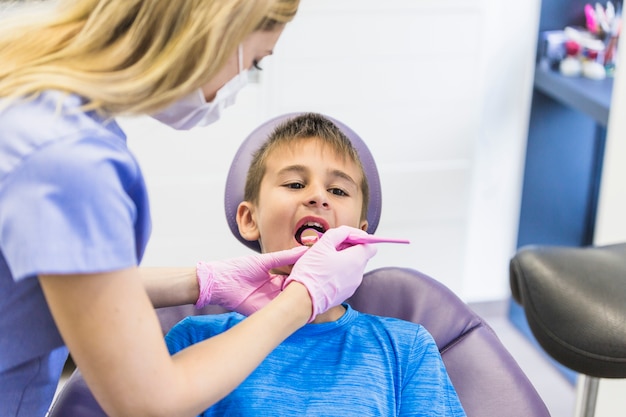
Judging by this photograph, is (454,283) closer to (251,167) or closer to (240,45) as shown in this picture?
(251,167)

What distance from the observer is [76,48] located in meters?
1.08

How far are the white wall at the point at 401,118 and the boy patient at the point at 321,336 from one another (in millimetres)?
898

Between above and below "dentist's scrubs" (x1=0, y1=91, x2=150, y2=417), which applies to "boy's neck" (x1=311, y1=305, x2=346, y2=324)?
below

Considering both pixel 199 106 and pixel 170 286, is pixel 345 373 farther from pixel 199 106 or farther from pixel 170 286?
pixel 199 106

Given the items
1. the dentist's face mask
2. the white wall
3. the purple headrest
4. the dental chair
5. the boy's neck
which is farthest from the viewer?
the white wall

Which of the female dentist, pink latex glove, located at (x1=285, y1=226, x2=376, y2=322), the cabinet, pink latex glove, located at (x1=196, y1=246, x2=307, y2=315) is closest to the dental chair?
pink latex glove, located at (x1=196, y1=246, x2=307, y2=315)

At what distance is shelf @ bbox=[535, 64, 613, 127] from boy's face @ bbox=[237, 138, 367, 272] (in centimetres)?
100

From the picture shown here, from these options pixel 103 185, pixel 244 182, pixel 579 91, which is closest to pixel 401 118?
pixel 579 91

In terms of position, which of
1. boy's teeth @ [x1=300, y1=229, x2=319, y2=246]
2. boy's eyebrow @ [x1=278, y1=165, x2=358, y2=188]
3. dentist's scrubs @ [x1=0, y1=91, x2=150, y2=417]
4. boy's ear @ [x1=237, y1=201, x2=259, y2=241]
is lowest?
boy's ear @ [x1=237, y1=201, x2=259, y2=241]

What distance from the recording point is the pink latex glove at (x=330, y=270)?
1.28 m

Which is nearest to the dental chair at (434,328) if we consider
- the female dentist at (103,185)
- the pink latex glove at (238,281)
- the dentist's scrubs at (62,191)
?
the pink latex glove at (238,281)

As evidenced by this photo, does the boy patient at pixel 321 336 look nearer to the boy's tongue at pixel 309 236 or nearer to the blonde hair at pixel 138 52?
the boy's tongue at pixel 309 236

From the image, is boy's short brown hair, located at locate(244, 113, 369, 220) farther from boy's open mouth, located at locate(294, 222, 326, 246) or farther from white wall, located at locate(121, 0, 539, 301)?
white wall, located at locate(121, 0, 539, 301)

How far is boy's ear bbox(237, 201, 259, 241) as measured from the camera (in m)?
1.66
